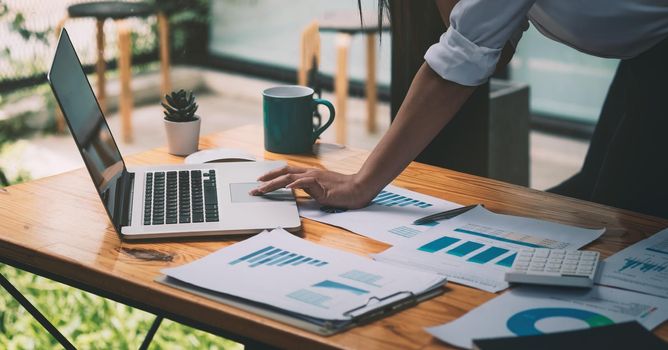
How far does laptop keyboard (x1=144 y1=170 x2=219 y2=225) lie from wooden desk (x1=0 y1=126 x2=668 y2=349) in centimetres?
7

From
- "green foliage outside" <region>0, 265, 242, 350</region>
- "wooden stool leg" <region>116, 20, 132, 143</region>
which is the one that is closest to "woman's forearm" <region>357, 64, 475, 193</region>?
"green foliage outside" <region>0, 265, 242, 350</region>

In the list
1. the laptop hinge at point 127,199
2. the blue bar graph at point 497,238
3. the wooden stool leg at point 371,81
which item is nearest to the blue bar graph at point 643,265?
the blue bar graph at point 497,238

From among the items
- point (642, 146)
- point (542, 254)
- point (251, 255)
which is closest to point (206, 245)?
point (251, 255)

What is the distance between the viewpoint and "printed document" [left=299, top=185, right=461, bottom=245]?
1.27 meters

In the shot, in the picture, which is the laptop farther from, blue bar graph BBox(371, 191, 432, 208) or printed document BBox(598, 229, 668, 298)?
printed document BBox(598, 229, 668, 298)

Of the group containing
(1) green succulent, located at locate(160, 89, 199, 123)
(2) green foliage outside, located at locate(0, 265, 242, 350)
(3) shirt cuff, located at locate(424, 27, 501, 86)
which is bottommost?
(2) green foliage outside, located at locate(0, 265, 242, 350)

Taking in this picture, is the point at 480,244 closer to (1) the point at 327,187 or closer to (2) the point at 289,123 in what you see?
(1) the point at 327,187

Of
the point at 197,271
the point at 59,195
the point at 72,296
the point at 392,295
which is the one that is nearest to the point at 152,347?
the point at 72,296

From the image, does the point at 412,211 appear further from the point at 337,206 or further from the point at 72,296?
the point at 72,296

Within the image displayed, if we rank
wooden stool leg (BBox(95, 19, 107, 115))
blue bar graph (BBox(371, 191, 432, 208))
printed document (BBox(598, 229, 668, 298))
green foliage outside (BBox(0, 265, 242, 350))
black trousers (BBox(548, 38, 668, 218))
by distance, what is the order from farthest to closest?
wooden stool leg (BBox(95, 19, 107, 115)), green foliage outside (BBox(0, 265, 242, 350)), black trousers (BBox(548, 38, 668, 218)), blue bar graph (BBox(371, 191, 432, 208)), printed document (BBox(598, 229, 668, 298))

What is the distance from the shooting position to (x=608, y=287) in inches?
42.7

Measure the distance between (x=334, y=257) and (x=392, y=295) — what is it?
147 millimetres

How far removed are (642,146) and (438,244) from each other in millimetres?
543

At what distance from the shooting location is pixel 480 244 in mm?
1220
